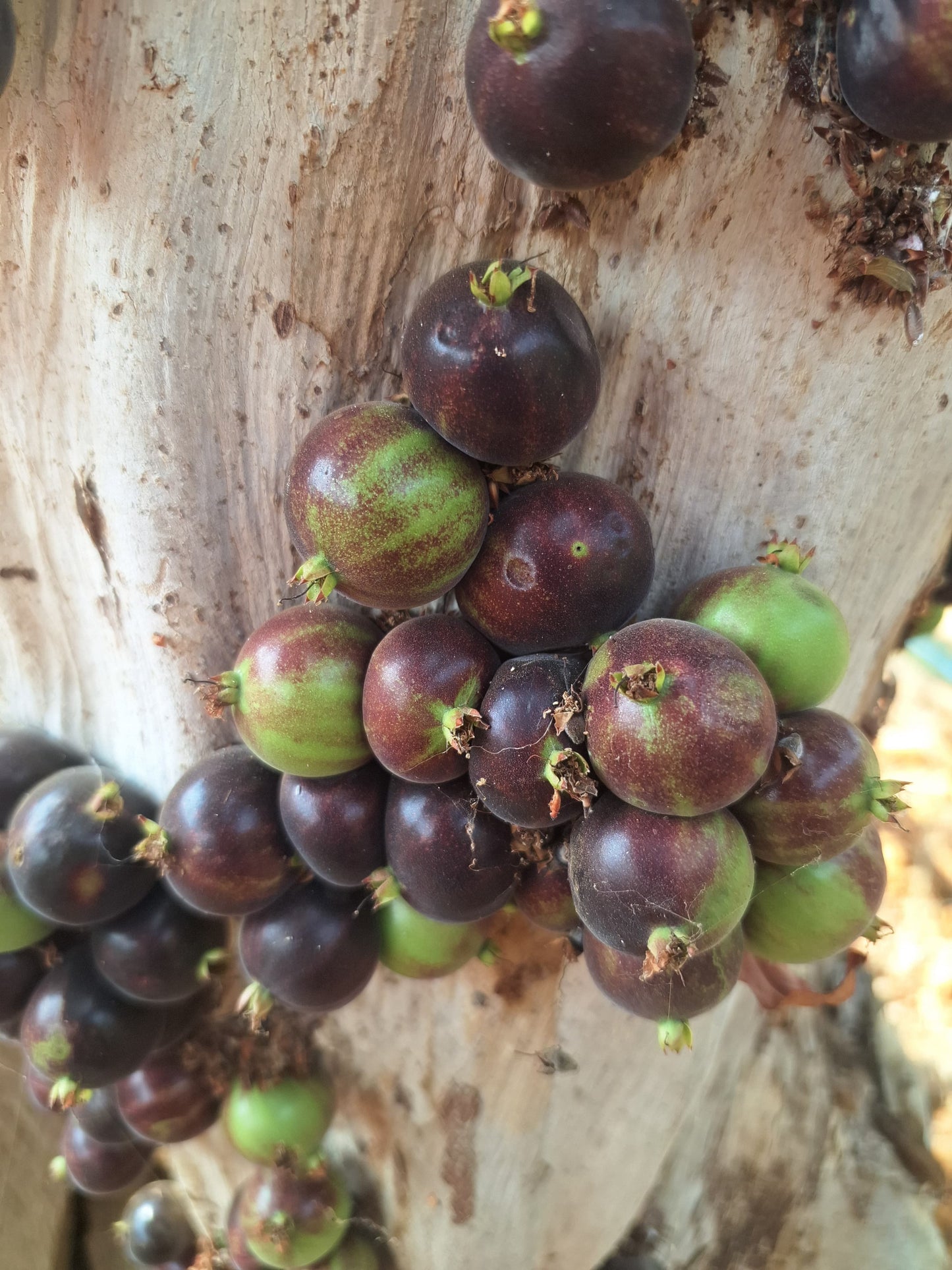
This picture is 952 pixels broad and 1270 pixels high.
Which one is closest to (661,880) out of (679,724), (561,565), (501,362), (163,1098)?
(679,724)

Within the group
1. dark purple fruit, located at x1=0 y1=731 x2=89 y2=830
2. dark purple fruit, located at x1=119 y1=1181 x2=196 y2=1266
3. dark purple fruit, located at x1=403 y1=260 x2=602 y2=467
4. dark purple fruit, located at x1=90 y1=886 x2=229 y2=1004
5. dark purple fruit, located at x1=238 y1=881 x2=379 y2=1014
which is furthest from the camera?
dark purple fruit, located at x1=119 y1=1181 x2=196 y2=1266

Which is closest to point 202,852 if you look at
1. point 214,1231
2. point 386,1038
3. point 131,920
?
point 131,920

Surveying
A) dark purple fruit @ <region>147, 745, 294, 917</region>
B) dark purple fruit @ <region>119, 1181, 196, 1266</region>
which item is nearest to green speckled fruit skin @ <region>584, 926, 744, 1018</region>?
dark purple fruit @ <region>147, 745, 294, 917</region>

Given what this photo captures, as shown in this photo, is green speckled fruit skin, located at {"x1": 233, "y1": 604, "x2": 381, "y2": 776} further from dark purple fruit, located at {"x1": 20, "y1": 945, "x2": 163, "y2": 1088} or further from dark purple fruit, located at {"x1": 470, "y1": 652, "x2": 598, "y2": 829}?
dark purple fruit, located at {"x1": 20, "y1": 945, "x2": 163, "y2": 1088}

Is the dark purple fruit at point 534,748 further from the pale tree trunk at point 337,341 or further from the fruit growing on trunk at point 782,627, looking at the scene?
the pale tree trunk at point 337,341

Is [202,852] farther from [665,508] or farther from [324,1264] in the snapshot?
[324,1264]

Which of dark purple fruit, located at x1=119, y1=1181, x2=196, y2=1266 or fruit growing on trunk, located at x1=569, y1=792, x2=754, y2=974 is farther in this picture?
dark purple fruit, located at x1=119, y1=1181, x2=196, y2=1266

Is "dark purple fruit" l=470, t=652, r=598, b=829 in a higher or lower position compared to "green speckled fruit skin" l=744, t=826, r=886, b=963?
higher

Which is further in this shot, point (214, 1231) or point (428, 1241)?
point (214, 1231)
